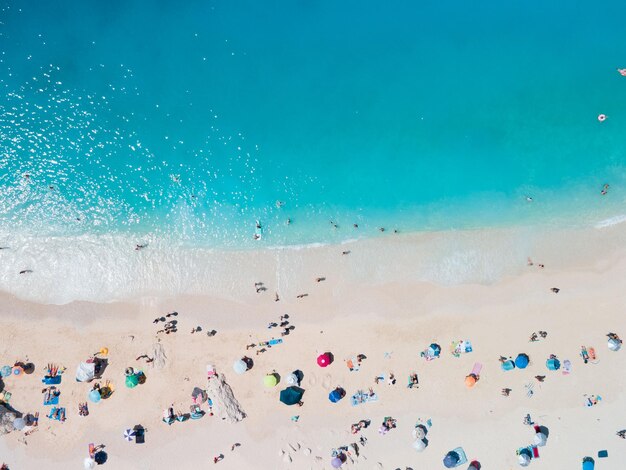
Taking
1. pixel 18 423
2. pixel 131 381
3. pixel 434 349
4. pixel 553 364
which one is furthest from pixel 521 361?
pixel 18 423

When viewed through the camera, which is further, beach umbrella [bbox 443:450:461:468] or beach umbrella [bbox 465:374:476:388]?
beach umbrella [bbox 465:374:476:388]

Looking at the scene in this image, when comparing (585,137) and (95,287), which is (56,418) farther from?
(585,137)

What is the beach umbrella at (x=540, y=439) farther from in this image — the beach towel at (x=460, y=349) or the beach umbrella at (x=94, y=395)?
the beach umbrella at (x=94, y=395)

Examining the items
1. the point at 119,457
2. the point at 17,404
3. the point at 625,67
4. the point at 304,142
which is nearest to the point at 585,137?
the point at 625,67

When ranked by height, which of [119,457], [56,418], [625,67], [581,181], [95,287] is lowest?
[119,457]

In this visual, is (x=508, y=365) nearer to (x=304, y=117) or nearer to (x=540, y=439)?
(x=540, y=439)

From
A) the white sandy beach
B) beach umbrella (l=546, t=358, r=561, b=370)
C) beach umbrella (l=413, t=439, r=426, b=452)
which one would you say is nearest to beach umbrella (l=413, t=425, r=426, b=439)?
beach umbrella (l=413, t=439, r=426, b=452)

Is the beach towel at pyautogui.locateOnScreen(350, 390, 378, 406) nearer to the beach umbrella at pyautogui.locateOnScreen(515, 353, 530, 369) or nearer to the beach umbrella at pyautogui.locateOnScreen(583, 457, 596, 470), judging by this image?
the beach umbrella at pyautogui.locateOnScreen(515, 353, 530, 369)

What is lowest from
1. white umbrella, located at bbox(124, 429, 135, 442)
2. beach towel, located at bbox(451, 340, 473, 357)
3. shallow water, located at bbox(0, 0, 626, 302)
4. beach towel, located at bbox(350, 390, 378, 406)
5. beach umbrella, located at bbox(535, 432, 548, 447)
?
beach umbrella, located at bbox(535, 432, 548, 447)
